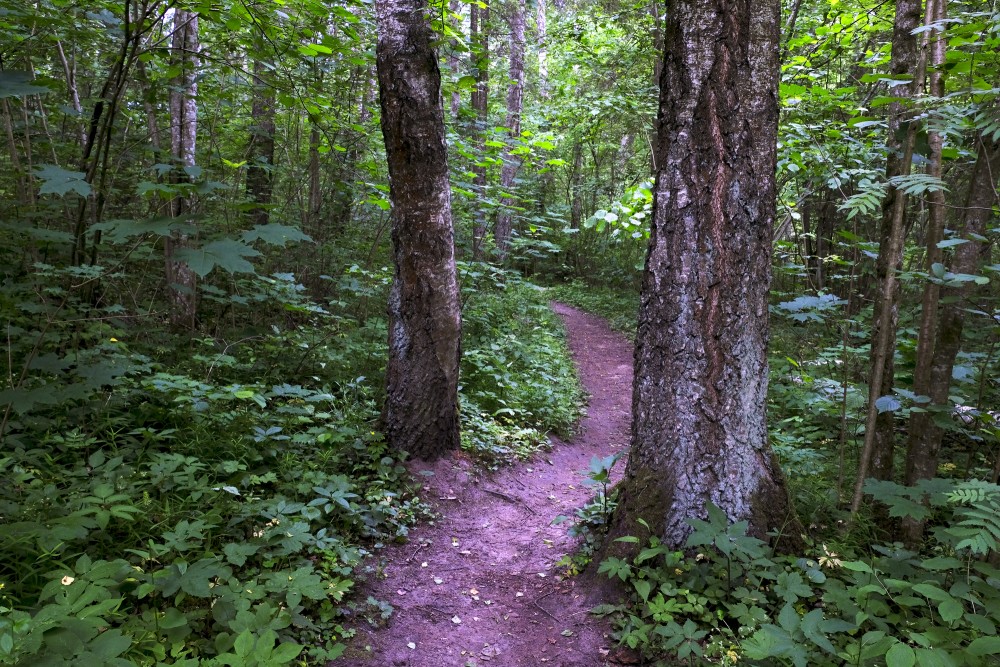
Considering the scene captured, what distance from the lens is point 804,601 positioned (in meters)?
2.93

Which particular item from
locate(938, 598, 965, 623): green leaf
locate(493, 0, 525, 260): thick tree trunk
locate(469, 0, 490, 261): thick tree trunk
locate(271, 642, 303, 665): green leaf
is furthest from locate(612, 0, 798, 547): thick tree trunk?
locate(493, 0, 525, 260): thick tree trunk

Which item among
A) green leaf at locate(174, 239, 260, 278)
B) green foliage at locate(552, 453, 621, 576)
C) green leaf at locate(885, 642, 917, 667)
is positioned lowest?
green foliage at locate(552, 453, 621, 576)

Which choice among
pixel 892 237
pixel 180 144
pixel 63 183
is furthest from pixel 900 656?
pixel 180 144

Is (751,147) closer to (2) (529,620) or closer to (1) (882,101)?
(1) (882,101)

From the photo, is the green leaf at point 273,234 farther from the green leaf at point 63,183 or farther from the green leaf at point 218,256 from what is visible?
the green leaf at point 63,183

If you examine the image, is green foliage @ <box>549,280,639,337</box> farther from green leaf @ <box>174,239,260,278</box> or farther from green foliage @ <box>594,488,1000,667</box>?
green leaf @ <box>174,239,260,278</box>

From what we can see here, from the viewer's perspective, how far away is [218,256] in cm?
194

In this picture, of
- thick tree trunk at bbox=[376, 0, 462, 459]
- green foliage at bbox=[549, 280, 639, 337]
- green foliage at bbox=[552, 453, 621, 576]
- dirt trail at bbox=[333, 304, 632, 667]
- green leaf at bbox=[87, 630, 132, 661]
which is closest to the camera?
green leaf at bbox=[87, 630, 132, 661]

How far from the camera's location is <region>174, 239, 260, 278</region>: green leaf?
6.15 ft

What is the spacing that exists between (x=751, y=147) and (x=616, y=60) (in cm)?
1036

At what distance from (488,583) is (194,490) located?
1994mm

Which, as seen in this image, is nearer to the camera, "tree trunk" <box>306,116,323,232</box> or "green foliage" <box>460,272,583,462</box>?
"green foliage" <box>460,272,583,462</box>

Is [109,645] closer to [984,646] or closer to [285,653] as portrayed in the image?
[285,653]

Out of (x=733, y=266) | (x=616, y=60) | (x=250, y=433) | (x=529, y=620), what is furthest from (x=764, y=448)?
(x=616, y=60)
